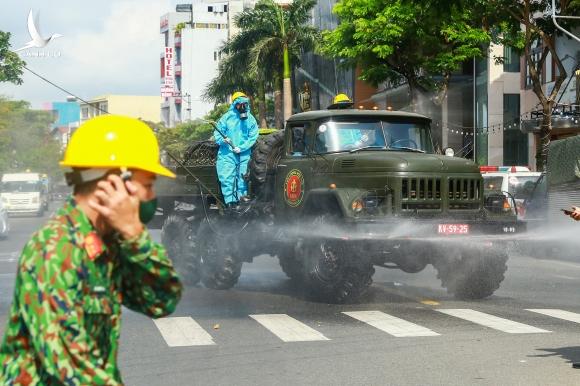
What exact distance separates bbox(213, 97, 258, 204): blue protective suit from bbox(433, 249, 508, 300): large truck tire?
3.12m

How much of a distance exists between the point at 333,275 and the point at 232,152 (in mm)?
3039

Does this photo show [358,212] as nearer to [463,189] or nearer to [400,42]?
[463,189]

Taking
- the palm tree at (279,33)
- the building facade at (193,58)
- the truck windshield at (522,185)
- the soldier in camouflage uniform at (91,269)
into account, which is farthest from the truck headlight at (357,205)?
the building facade at (193,58)

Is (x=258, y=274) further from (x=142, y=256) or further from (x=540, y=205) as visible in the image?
(x=142, y=256)

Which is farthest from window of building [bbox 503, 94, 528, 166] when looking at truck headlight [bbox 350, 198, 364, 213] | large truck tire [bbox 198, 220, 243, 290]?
truck headlight [bbox 350, 198, 364, 213]

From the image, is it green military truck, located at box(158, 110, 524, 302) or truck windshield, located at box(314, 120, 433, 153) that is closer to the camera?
green military truck, located at box(158, 110, 524, 302)

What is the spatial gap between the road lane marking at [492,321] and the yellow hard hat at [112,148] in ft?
29.5

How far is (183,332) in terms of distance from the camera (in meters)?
12.1

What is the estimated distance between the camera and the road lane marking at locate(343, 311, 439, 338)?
1190cm

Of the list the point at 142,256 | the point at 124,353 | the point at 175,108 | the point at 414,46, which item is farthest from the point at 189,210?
the point at 175,108

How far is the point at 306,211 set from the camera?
15250 mm

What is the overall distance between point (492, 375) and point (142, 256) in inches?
251

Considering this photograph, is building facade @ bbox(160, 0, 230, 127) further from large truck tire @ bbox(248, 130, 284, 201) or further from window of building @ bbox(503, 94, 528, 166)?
large truck tire @ bbox(248, 130, 284, 201)

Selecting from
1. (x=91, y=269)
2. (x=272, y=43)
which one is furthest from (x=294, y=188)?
(x=272, y=43)
